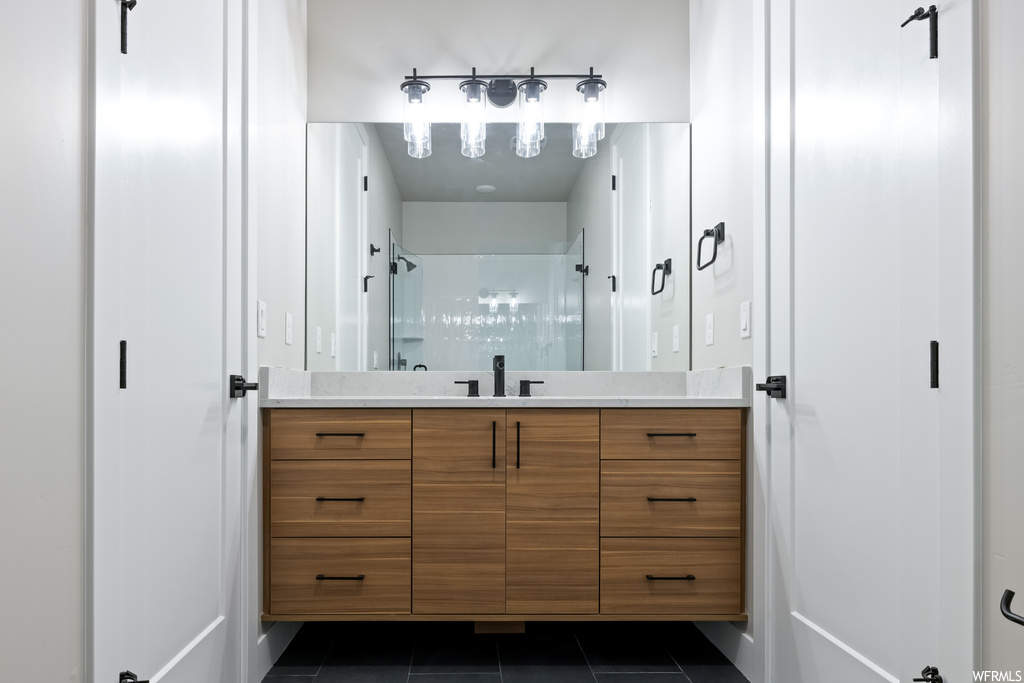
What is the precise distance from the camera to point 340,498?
6.97ft

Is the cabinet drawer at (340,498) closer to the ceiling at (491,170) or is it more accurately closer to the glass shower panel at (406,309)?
the glass shower panel at (406,309)

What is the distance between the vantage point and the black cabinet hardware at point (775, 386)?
190 centimetres

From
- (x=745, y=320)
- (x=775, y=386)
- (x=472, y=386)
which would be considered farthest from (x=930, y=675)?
(x=472, y=386)

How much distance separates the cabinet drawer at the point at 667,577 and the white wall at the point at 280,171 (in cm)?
126

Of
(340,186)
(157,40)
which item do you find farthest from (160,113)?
(340,186)

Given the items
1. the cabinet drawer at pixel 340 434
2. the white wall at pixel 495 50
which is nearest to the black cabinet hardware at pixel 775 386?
the cabinet drawer at pixel 340 434

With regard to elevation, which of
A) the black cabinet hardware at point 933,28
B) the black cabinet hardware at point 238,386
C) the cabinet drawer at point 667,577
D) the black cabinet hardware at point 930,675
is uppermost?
the black cabinet hardware at point 933,28

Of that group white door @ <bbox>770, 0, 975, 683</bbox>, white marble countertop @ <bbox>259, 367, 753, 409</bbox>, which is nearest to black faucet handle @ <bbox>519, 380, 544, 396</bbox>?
white marble countertop @ <bbox>259, 367, 753, 409</bbox>

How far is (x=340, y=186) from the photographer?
2701 millimetres

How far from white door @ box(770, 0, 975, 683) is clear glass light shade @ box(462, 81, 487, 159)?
3.71ft

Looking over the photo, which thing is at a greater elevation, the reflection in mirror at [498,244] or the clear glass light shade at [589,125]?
the clear glass light shade at [589,125]

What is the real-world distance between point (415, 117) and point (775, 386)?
1688 mm

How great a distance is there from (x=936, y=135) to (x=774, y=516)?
1.10 m

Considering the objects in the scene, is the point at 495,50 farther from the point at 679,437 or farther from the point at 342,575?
the point at 342,575
